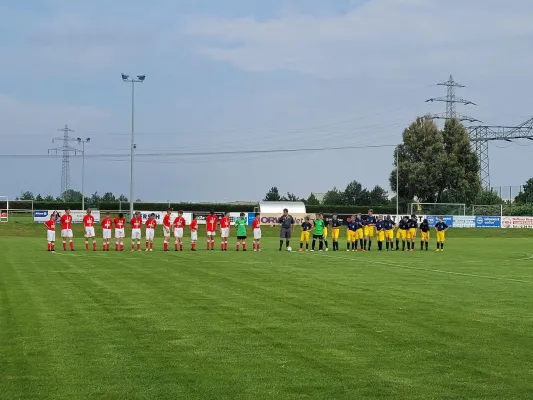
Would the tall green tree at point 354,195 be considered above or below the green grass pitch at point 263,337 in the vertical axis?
above

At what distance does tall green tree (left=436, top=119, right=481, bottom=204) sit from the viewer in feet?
290

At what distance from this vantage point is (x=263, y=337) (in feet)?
34.8

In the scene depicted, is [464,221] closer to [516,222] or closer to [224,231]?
[516,222]

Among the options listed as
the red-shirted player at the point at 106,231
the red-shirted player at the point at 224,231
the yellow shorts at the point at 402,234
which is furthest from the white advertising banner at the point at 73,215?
the yellow shorts at the point at 402,234

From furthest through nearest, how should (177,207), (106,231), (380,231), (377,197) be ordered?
(377,197)
(177,207)
(380,231)
(106,231)

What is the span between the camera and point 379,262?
27.5 metres

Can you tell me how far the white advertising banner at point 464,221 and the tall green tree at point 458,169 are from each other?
14635 millimetres

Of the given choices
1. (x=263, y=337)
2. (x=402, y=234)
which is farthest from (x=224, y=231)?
(x=263, y=337)

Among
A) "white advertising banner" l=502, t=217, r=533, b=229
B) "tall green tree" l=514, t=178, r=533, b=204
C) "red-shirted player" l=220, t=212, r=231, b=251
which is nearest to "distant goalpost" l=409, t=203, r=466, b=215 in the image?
"white advertising banner" l=502, t=217, r=533, b=229

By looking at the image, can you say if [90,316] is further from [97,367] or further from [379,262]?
[379,262]

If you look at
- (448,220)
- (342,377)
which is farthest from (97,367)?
(448,220)

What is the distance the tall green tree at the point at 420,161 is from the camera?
290 ft

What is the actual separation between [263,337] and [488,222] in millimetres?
67883

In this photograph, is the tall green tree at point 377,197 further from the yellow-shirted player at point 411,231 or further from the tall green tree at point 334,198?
the yellow-shirted player at point 411,231
